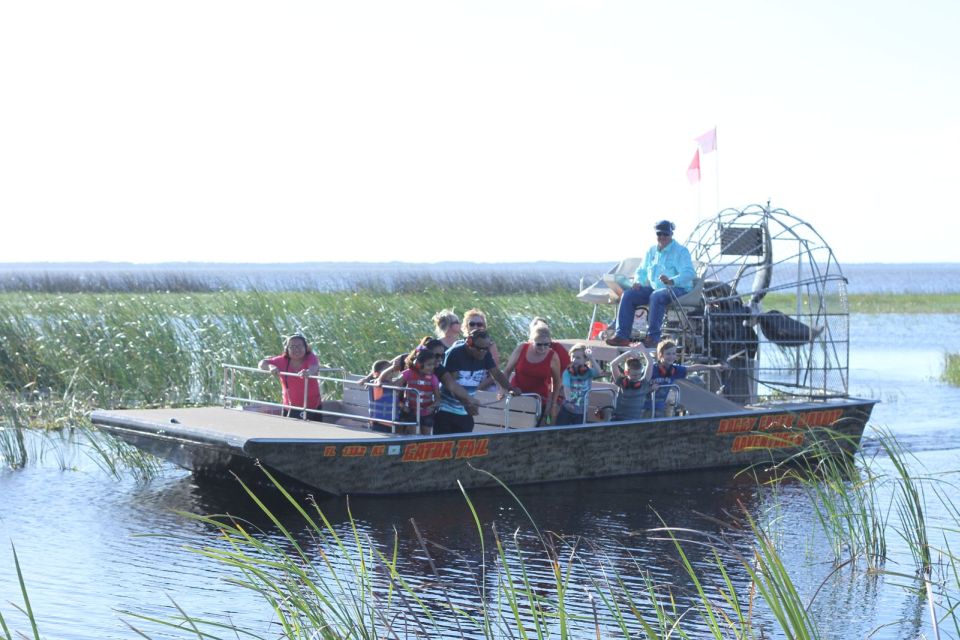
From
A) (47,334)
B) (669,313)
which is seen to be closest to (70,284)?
(47,334)

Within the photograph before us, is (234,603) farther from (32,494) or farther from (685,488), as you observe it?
(685,488)

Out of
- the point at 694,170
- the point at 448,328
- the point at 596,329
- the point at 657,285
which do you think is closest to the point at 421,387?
the point at 448,328

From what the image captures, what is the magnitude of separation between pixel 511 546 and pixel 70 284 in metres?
31.2

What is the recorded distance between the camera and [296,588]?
486 cm

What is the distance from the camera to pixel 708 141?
1695cm

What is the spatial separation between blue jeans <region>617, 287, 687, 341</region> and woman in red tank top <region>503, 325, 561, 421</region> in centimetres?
212

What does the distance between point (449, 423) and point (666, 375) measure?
9.12 ft

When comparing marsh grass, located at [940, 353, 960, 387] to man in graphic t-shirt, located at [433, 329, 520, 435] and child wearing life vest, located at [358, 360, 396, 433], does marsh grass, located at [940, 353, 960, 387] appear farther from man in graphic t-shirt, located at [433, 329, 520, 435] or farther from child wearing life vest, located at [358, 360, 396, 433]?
child wearing life vest, located at [358, 360, 396, 433]

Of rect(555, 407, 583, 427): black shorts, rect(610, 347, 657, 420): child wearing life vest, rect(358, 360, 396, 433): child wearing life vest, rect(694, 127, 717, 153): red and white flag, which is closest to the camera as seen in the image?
rect(358, 360, 396, 433): child wearing life vest

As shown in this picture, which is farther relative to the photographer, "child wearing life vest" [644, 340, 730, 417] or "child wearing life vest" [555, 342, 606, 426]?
"child wearing life vest" [644, 340, 730, 417]

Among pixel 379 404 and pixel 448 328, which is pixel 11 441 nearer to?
pixel 379 404

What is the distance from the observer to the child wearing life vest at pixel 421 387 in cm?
1157

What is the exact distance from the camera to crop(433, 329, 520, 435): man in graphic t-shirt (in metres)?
11.9

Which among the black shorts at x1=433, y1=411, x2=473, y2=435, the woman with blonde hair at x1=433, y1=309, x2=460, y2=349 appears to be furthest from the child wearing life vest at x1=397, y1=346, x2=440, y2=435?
the woman with blonde hair at x1=433, y1=309, x2=460, y2=349
